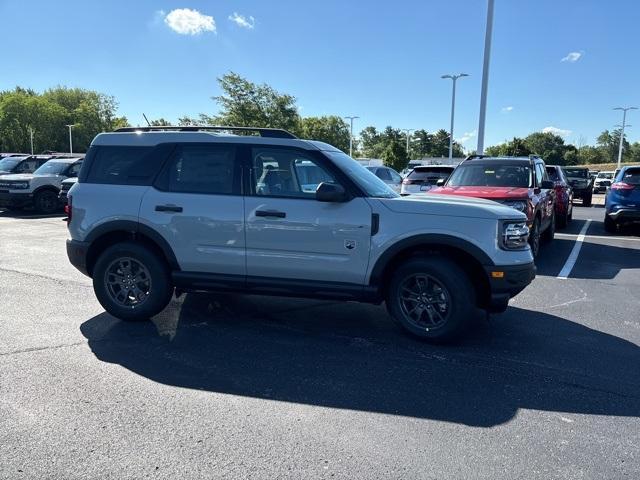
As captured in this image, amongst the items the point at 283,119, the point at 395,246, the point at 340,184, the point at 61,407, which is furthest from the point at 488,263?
the point at 283,119

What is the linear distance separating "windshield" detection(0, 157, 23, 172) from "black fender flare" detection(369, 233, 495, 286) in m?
17.7

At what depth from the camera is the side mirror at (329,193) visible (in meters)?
4.73

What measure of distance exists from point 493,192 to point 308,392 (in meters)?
5.80

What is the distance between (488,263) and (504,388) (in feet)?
3.82

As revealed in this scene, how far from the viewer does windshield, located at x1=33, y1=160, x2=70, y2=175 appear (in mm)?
16812

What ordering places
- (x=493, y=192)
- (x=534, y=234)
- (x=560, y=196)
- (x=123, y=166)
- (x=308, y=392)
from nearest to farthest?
(x=308, y=392), (x=123, y=166), (x=493, y=192), (x=534, y=234), (x=560, y=196)

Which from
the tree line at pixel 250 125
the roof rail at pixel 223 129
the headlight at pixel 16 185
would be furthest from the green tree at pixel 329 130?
the roof rail at pixel 223 129

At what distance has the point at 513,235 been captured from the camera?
4793mm

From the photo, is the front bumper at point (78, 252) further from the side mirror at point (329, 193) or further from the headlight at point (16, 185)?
the headlight at point (16, 185)

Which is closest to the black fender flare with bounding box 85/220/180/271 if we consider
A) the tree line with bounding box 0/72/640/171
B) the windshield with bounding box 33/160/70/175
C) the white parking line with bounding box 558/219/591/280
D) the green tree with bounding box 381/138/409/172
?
the white parking line with bounding box 558/219/591/280

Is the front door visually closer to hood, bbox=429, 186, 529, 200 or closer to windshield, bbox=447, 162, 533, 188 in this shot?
hood, bbox=429, 186, 529, 200

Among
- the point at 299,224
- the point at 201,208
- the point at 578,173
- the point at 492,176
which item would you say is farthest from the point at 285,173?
the point at 578,173

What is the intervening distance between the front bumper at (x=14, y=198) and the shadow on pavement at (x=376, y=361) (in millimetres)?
12306

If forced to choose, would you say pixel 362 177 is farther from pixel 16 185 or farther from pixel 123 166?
pixel 16 185
